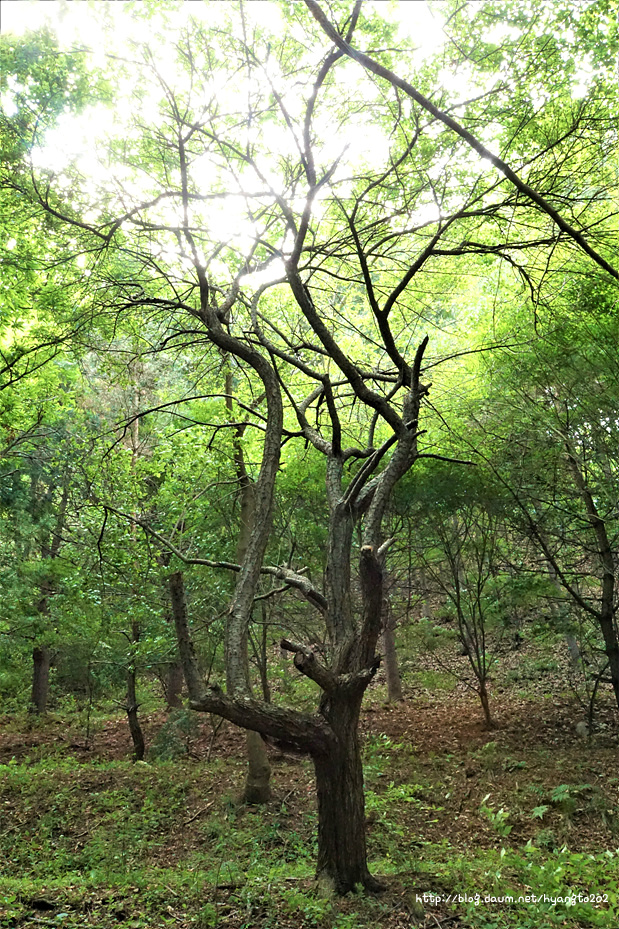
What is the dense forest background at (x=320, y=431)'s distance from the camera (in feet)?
12.4

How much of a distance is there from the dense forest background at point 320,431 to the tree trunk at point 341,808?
24 millimetres

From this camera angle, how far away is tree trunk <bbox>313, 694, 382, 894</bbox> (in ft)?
12.6

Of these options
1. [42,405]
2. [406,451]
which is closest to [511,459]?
[406,451]

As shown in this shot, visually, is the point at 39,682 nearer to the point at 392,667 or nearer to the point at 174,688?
the point at 174,688

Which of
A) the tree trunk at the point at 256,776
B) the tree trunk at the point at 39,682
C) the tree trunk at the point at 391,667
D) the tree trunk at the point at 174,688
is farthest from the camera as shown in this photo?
the tree trunk at the point at 39,682

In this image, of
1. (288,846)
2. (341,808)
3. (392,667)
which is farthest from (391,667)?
(341,808)

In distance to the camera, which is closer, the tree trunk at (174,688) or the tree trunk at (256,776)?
the tree trunk at (256,776)

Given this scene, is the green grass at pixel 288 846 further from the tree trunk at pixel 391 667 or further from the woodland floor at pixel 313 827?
the tree trunk at pixel 391 667

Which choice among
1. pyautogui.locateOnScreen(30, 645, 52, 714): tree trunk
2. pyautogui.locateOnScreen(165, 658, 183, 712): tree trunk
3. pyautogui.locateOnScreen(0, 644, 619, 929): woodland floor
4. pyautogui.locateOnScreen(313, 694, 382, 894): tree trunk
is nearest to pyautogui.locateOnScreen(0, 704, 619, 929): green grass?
pyautogui.locateOnScreen(0, 644, 619, 929): woodland floor

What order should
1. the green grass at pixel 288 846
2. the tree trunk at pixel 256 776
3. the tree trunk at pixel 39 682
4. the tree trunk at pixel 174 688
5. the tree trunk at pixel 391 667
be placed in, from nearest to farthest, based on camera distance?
the green grass at pixel 288 846, the tree trunk at pixel 256 776, the tree trunk at pixel 391 667, the tree trunk at pixel 174 688, the tree trunk at pixel 39 682

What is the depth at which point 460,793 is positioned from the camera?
6.51 metres

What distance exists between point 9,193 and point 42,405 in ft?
14.5

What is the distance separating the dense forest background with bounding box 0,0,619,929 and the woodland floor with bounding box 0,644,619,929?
1.9 inches

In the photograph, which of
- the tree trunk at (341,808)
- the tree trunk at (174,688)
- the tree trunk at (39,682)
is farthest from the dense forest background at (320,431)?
the tree trunk at (39,682)
